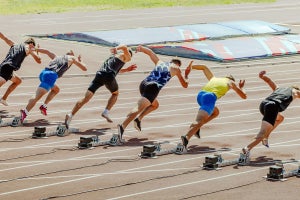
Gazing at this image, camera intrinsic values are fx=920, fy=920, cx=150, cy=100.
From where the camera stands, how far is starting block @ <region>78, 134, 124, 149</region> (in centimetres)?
2025

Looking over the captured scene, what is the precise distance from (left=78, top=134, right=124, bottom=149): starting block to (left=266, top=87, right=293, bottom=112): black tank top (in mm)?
3728

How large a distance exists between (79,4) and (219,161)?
4066cm

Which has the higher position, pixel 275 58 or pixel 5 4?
pixel 5 4

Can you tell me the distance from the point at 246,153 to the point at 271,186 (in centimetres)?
194

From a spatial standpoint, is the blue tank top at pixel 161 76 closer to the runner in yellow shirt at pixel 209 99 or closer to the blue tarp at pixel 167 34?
the runner in yellow shirt at pixel 209 99

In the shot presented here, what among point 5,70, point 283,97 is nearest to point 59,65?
point 5,70

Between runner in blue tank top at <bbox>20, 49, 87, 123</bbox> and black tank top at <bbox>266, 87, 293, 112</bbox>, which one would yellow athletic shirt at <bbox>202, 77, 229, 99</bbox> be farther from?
runner in blue tank top at <bbox>20, 49, 87, 123</bbox>

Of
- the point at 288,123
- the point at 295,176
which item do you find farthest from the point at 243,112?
the point at 295,176

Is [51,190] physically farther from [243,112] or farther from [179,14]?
[179,14]

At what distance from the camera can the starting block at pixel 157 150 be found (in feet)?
63.3

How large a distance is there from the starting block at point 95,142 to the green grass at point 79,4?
32819mm

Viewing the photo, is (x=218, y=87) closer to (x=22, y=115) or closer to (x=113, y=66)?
(x=113, y=66)

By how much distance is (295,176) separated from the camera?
58.6 feet

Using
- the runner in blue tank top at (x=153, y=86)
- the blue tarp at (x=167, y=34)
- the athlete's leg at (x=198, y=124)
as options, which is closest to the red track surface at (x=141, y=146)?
the athlete's leg at (x=198, y=124)
